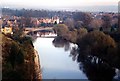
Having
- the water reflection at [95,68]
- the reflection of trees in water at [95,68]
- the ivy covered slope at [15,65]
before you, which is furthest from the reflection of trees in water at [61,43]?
the ivy covered slope at [15,65]

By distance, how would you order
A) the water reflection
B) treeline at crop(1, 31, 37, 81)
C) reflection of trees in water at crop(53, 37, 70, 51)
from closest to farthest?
treeline at crop(1, 31, 37, 81)
the water reflection
reflection of trees in water at crop(53, 37, 70, 51)

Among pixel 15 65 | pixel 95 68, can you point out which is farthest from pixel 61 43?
pixel 15 65

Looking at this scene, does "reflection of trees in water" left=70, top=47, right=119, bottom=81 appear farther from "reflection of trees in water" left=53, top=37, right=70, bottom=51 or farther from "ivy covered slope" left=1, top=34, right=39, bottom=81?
"reflection of trees in water" left=53, top=37, right=70, bottom=51

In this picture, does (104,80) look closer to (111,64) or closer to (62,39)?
(111,64)

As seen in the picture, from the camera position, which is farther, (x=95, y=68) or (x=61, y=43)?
Result: (x=61, y=43)

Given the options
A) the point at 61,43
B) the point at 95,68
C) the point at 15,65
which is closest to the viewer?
the point at 15,65

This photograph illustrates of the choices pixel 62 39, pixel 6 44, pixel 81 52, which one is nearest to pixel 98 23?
pixel 62 39

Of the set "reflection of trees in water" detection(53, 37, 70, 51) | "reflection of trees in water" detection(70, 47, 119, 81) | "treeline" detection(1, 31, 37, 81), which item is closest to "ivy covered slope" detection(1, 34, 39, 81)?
"treeline" detection(1, 31, 37, 81)

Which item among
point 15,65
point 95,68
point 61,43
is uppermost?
point 15,65

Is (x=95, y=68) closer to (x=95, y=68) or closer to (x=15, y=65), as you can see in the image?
(x=95, y=68)

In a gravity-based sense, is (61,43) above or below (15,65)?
below

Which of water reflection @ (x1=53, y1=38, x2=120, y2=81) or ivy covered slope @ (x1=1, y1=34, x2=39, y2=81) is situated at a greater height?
ivy covered slope @ (x1=1, y1=34, x2=39, y2=81)
